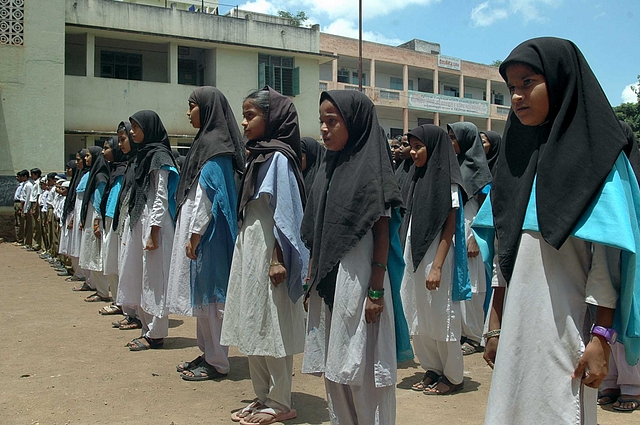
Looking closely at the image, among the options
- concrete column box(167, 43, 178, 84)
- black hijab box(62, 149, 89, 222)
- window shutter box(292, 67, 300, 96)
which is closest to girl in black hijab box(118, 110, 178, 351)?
black hijab box(62, 149, 89, 222)

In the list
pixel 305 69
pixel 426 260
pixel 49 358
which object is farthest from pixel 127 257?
pixel 305 69

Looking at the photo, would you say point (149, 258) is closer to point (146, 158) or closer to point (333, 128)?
point (146, 158)

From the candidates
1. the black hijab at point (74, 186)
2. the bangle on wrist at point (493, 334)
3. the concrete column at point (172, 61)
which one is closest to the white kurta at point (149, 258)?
the bangle on wrist at point (493, 334)

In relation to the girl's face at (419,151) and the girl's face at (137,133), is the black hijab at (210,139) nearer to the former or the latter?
the girl's face at (137,133)

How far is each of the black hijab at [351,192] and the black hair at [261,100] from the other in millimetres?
927

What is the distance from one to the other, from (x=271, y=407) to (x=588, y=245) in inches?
94.4

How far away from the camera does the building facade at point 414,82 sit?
99.7ft

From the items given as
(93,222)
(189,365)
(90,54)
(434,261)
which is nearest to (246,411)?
(189,365)

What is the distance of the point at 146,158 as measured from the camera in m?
5.54

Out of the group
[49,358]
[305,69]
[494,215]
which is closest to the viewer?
[494,215]

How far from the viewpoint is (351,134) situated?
3076 mm

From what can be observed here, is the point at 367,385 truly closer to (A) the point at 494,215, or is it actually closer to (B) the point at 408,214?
(A) the point at 494,215

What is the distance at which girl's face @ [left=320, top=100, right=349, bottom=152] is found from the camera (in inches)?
120

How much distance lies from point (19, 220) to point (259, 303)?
14841 mm
